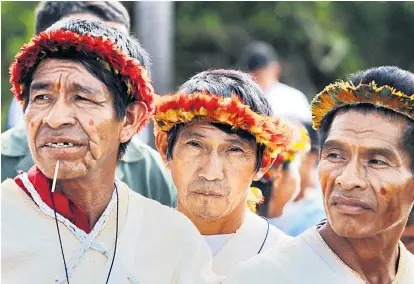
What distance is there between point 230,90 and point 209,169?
412 millimetres

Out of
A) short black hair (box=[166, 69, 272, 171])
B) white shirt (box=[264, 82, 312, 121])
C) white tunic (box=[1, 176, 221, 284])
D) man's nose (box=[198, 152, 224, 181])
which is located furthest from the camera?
white shirt (box=[264, 82, 312, 121])

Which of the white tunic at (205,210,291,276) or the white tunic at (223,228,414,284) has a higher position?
the white tunic at (223,228,414,284)

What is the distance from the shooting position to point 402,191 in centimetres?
405

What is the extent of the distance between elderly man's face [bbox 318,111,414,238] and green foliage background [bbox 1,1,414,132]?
8.55 m

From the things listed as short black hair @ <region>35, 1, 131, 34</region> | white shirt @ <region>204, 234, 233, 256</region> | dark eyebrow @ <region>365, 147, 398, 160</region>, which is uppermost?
short black hair @ <region>35, 1, 131, 34</region>

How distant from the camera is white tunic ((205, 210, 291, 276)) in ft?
15.4

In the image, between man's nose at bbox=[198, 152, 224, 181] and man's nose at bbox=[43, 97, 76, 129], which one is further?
man's nose at bbox=[198, 152, 224, 181]

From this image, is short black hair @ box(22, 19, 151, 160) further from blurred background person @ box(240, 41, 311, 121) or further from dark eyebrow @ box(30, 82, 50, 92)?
blurred background person @ box(240, 41, 311, 121)

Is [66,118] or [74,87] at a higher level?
[74,87]

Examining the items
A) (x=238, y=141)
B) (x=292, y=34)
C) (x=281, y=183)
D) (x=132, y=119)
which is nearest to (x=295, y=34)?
(x=292, y=34)

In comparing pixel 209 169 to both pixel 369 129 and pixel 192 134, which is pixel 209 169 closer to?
pixel 192 134

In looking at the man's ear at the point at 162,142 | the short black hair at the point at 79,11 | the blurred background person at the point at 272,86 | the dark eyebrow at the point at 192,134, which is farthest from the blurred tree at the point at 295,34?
the dark eyebrow at the point at 192,134

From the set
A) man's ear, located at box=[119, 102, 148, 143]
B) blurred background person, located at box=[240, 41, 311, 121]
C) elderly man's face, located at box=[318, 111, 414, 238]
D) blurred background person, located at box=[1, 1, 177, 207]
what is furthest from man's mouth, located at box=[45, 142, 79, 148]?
blurred background person, located at box=[240, 41, 311, 121]

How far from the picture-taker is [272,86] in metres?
10.2
